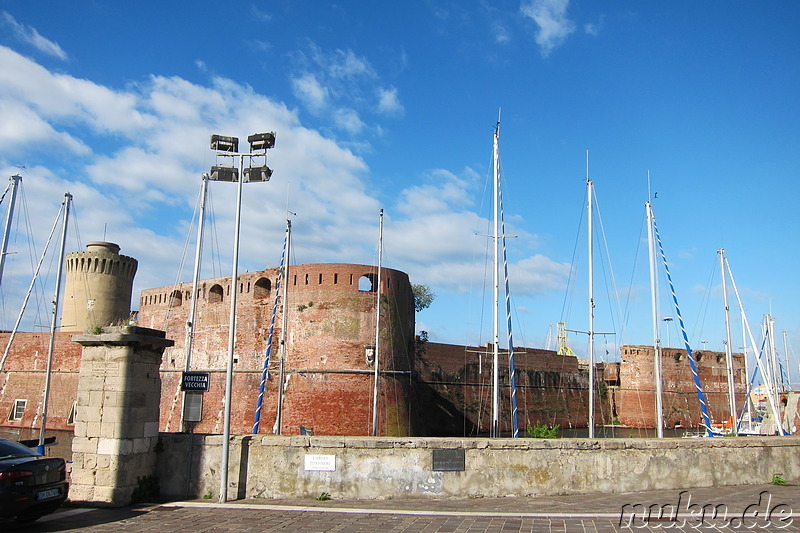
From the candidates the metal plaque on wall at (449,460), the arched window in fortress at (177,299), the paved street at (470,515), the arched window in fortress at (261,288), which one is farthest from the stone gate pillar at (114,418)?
the arched window in fortress at (177,299)

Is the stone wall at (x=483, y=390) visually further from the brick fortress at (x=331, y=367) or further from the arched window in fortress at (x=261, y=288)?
the arched window in fortress at (x=261, y=288)

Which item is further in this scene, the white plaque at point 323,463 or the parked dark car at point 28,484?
the white plaque at point 323,463

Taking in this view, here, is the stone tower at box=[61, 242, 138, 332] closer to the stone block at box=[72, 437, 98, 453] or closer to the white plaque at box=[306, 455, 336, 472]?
the stone block at box=[72, 437, 98, 453]

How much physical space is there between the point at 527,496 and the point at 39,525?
6083 mm

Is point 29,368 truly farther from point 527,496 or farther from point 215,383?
point 527,496

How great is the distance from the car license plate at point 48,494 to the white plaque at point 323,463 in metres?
3.07

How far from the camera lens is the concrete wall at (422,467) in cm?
888

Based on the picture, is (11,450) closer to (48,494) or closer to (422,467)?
(48,494)

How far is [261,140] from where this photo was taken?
1093 centimetres

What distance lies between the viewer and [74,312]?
4275cm

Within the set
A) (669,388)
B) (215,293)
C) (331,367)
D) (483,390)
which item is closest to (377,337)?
(331,367)

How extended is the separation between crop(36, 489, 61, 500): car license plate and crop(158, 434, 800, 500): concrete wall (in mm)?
1762

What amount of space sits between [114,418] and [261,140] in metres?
4.94

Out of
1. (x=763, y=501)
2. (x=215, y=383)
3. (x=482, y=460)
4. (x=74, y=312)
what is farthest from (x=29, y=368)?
(x=763, y=501)
